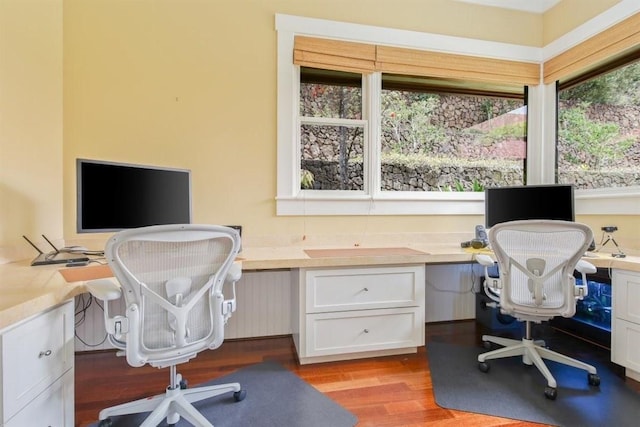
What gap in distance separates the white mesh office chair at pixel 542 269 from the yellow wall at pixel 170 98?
0.98 m

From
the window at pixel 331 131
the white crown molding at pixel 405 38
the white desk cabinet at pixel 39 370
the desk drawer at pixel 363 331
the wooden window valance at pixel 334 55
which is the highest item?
the white crown molding at pixel 405 38

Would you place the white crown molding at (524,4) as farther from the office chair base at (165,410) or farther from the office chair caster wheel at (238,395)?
the office chair base at (165,410)

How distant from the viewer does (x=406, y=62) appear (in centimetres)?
257

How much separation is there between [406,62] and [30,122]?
2.58 m

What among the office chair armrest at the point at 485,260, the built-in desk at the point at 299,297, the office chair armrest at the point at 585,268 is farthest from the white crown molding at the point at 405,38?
the office chair armrest at the point at 585,268

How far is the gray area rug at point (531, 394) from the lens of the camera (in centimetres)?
154

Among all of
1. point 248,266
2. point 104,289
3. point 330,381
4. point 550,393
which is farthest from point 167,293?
point 550,393

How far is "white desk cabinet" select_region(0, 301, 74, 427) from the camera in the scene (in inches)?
38.0

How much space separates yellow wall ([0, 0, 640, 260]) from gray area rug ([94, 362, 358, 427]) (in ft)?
3.38

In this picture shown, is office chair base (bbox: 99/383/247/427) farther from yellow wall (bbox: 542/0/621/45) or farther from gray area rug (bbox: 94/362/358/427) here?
yellow wall (bbox: 542/0/621/45)

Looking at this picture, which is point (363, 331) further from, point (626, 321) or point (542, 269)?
point (626, 321)

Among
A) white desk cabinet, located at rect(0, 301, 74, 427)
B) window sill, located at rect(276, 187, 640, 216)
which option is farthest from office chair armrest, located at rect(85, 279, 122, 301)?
window sill, located at rect(276, 187, 640, 216)

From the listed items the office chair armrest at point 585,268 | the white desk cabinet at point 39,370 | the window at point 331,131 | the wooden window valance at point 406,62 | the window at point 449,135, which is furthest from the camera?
the window at point 449,135

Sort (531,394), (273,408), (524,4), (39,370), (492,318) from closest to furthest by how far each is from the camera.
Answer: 1. (39,370)
2. (273,408)
3. (531,394)
4. (492,318)
5. (524,4)
